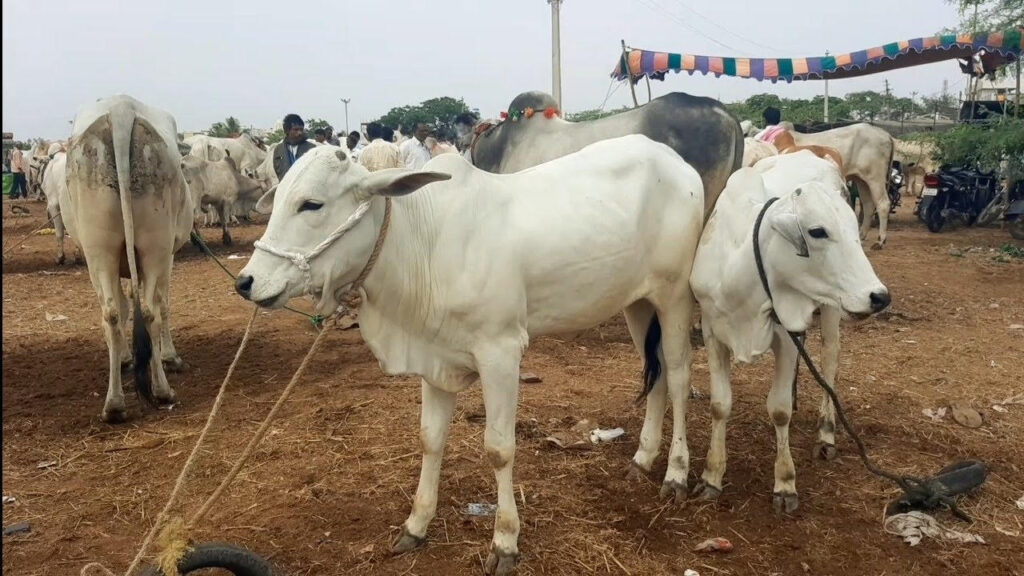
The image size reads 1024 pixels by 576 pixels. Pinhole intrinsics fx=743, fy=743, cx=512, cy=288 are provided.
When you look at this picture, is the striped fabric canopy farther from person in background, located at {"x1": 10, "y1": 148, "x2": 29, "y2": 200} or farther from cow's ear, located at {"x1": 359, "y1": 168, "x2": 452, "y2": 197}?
person in background, located at {"x1": 10, "y1": 148, "x2": 29, "y2": 200}

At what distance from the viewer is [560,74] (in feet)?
49.2

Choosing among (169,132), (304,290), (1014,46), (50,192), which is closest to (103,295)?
(169,132)

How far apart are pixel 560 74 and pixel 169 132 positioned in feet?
35.3

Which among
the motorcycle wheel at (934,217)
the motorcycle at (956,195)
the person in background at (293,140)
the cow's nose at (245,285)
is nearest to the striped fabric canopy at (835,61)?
the motorcycle at (956,195)

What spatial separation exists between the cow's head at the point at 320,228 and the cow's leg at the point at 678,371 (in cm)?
156

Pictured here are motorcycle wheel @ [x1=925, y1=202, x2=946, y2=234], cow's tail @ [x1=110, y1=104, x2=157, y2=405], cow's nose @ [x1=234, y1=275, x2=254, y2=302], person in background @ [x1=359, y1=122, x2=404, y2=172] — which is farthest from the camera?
motorcycle wheel @ [x1=925, y1=202, x2=946, y2=234]

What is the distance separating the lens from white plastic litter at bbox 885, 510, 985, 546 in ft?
10.8

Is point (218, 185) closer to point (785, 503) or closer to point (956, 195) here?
point (785, 503)

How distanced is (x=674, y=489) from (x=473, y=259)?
1.69 metres

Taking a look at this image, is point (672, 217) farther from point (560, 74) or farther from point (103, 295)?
point (560, 74)

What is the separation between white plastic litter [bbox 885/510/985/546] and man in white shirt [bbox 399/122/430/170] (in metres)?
7.81

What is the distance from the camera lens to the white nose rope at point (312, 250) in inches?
104

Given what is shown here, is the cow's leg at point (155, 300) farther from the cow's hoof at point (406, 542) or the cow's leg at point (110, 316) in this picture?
the cow's hoof at point (406, 542)

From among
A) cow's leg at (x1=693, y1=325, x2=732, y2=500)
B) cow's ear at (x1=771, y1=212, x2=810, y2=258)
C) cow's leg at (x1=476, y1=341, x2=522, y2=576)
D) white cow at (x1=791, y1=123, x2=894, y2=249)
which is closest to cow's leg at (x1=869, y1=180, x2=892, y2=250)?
white cow at (x1=791, y1=123, x2=894, y2=249)
